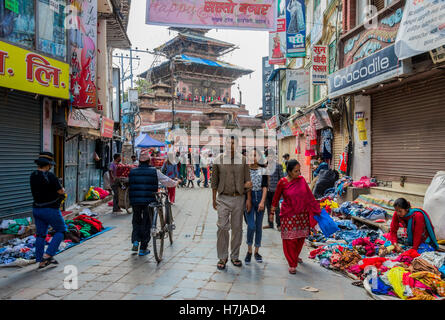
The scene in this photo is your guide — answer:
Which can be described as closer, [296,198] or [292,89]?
[296,198]

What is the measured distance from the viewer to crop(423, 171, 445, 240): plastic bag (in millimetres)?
5488

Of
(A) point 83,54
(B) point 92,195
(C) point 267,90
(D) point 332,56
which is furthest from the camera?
(C) point 267,90

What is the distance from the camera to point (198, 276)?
4852 mm

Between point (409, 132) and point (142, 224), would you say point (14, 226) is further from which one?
point (409, 132)

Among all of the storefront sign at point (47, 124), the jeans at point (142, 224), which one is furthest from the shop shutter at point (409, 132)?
the storefront sign at point (47, 124)

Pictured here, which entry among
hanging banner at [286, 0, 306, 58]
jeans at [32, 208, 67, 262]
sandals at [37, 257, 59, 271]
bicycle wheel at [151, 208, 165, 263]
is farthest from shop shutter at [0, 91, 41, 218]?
hanging banner at [286, 0, 306, 58]

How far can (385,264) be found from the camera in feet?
16.2

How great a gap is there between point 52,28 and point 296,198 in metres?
6.74

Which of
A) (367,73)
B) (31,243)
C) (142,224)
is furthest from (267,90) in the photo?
(31,243)

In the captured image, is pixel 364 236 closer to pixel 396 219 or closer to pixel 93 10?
pixel 396 219

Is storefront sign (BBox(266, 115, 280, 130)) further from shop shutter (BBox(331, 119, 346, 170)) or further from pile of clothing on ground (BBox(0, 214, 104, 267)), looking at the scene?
pile of clothing on ground (BBox(0, 214, 104, 267))

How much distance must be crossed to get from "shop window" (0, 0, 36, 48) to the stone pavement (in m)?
4.24

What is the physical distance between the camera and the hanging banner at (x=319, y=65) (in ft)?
40.8
